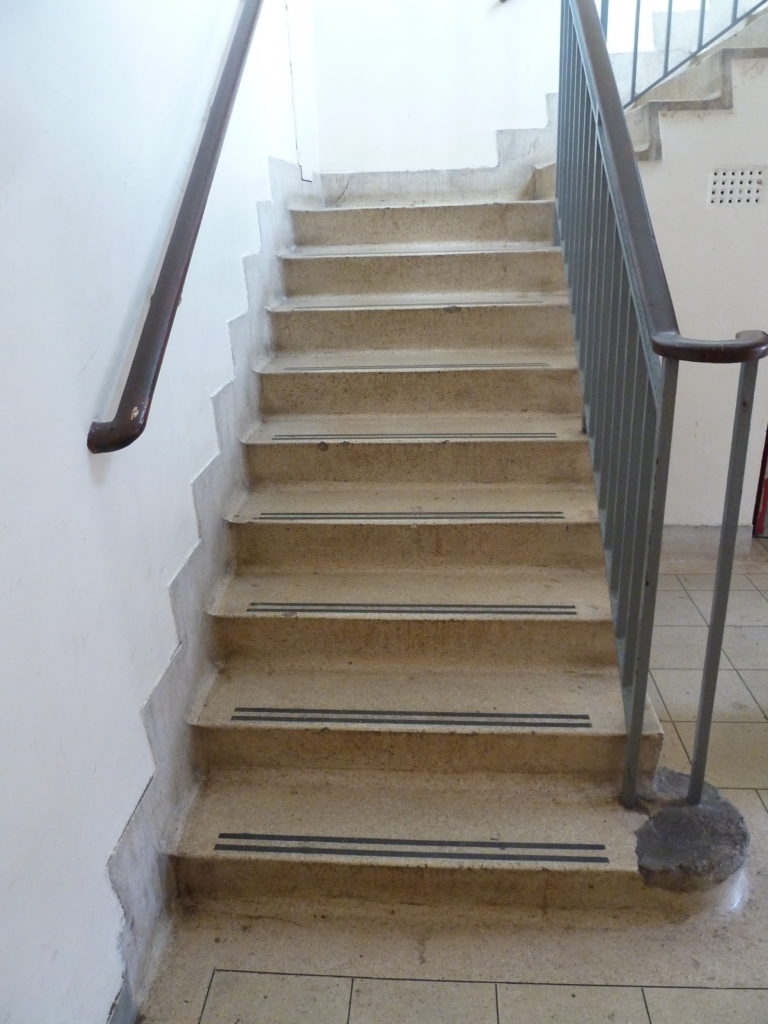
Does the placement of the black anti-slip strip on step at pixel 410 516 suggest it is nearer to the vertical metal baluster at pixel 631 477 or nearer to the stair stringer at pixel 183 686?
the stair stringer at pixel 183 686

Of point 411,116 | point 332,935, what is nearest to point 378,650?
point 332,935

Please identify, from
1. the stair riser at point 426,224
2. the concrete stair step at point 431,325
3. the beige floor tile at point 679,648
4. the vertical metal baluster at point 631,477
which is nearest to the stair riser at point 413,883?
the vertical metal baluster at point 631,477

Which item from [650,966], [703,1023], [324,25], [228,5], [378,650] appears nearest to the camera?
[703,1023]

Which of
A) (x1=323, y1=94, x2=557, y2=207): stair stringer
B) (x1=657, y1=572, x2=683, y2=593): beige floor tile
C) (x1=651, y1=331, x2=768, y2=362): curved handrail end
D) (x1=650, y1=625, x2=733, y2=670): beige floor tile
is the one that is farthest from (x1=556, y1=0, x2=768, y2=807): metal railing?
(x1=657, y1=572, x2=683, y2=593): beige floor tile

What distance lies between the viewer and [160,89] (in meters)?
1.64

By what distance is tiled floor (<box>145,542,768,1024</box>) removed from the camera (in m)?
1.42

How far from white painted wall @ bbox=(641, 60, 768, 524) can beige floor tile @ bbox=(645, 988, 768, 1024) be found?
2.13 m

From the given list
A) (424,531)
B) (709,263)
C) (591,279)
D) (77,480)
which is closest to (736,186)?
(709,263)

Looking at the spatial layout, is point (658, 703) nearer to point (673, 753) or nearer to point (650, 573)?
point (673, 753)

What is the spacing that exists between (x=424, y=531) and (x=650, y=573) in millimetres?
781

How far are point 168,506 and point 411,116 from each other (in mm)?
3036

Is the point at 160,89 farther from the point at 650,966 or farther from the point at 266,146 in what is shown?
the point at 650,966

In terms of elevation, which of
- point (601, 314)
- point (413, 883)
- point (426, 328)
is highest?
point (601, 314)

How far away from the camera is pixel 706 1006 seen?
4.60 feet
